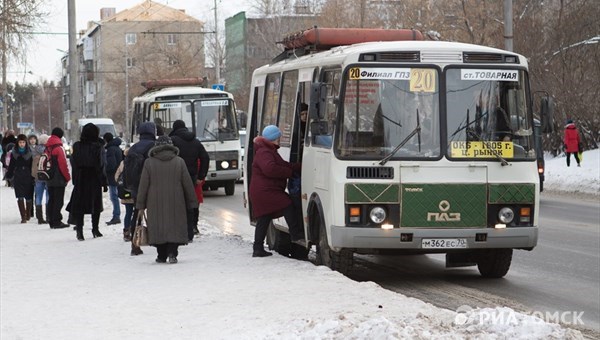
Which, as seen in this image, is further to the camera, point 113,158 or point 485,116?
point 113,158

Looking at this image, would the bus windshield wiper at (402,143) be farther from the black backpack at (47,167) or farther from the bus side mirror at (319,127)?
the black backpack at (47,167)

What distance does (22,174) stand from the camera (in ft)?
79.3

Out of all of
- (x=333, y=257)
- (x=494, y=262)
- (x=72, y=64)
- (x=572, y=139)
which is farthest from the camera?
(x=572, y=139)

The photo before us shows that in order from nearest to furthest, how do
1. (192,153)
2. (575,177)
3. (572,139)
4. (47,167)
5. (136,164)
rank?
1. (136,164)
2. (192,153)
3. (47,167)
4. (575,177)
5. (572,139)

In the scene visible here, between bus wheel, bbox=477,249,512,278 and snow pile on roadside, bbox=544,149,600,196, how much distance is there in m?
18.7

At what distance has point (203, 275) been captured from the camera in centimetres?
1296

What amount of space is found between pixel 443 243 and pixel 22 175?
1352cm

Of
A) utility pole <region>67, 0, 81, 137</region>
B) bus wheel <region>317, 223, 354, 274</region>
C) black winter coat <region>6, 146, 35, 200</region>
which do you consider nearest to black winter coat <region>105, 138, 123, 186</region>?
black winter coat <region>6, 146, 35, 200</region>

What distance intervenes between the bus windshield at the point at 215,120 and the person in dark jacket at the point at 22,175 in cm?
706

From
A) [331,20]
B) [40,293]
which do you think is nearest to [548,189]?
[40,293]

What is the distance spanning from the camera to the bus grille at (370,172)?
12578 mm

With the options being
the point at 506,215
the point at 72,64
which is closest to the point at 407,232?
the point at 506,215

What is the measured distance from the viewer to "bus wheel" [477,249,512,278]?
1359 centimetres

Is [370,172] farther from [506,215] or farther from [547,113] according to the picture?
[547,113]
